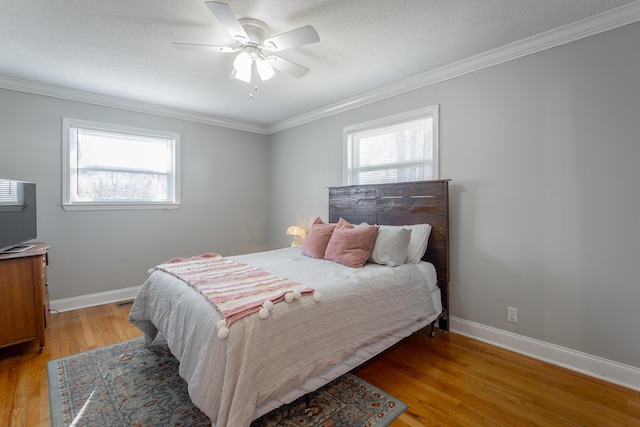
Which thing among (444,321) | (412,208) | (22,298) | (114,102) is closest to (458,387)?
(444,321)

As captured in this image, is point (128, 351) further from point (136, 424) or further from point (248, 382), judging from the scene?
point (248, 382)

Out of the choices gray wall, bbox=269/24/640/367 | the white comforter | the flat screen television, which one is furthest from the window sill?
gray wall, bbox=269/24/640/367

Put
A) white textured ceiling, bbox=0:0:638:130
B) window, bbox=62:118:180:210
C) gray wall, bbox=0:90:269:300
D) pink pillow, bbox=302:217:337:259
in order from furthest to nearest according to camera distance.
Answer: window, bbox=62:118:180:210, gray wall, bbox=0:90:269:300, pink pillow, bbox=302:217:337:259, white textured ceiling, bbox=0:0:638:130

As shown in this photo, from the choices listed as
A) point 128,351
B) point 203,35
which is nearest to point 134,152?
point 203,35

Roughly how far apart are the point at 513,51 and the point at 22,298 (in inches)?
179

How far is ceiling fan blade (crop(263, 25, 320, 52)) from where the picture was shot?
186 centimetres

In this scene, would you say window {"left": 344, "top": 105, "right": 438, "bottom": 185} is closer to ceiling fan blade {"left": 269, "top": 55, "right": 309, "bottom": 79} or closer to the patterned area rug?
ceiling fan blade {"left": 269, "top": 55, "right": 309, "bottom": 79}

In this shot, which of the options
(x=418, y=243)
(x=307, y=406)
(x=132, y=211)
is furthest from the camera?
(x=132, y=211)

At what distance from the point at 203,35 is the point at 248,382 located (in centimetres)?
241

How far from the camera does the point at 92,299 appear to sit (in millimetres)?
3535

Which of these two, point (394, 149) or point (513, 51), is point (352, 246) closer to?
point (394, 149)

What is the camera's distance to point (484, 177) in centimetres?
265

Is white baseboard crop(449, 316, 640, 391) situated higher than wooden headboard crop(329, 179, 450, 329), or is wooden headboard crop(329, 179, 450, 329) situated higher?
wooden headboard crop(329, 179, 450, 329)

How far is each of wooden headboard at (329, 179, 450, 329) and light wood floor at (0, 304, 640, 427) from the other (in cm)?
56
